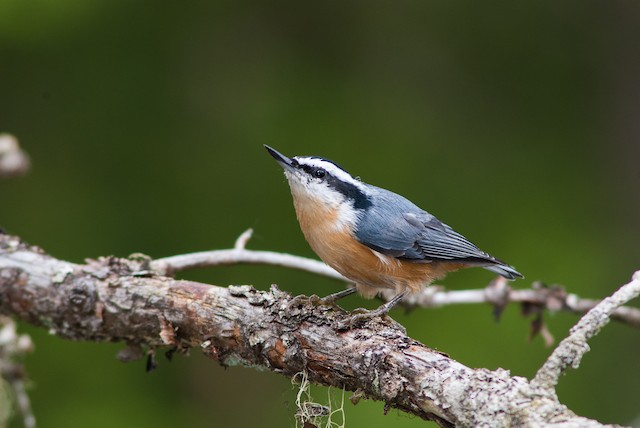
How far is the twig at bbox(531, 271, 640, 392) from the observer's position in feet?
5.92

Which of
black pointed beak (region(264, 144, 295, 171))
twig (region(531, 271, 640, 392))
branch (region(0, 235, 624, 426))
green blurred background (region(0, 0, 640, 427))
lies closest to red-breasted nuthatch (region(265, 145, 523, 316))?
black pointed beak (region(264, 144, 295, 171))

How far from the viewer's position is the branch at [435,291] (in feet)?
10.0

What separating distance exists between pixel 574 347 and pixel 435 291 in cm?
149

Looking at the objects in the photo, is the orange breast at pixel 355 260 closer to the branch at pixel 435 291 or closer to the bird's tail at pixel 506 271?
the branch at pixel 435 291

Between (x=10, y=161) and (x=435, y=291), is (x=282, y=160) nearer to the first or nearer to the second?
(x=435, y=291)

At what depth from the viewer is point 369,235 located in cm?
283

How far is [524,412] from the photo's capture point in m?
1.80

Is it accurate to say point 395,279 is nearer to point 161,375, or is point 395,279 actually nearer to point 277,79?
point 161,375

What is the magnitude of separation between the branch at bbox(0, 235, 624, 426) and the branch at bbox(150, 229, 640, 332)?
0.78 ft

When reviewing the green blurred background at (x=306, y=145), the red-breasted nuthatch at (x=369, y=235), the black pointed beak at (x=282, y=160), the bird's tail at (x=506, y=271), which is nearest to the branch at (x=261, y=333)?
the red-breasted nuthatch at (x=369, y=235)

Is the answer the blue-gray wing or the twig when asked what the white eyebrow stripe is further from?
the twig

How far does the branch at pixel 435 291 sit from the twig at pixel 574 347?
126 cm

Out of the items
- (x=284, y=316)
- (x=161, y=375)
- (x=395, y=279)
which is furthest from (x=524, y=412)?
(x=161, y=375)

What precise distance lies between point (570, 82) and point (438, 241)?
2.30 m
